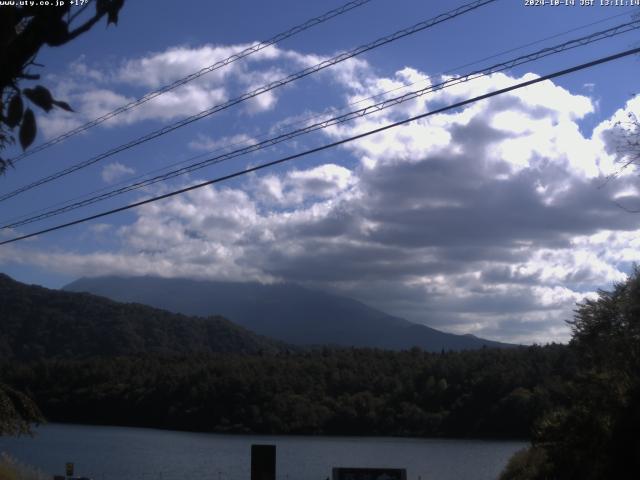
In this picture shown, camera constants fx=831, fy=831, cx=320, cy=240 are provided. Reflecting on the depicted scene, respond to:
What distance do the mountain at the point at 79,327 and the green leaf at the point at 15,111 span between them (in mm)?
116956

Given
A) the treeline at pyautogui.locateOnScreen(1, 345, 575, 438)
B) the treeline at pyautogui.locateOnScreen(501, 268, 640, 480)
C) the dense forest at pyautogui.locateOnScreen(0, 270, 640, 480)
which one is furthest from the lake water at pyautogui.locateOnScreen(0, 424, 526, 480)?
the treeline at pyautogui.locateOnScreen(501, 268, 640, 480)

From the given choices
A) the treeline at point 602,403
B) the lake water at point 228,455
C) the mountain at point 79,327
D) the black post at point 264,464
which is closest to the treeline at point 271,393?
the lake water at point 228,455

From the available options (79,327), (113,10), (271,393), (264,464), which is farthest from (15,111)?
(79,327)

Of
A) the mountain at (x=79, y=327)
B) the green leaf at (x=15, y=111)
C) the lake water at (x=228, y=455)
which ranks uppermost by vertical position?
the mountain at (x=79, y=327)

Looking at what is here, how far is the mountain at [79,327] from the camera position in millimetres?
124000

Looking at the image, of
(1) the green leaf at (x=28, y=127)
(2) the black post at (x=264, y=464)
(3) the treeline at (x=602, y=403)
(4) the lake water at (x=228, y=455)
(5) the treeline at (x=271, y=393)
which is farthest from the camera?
(5) the treeline at (x=271, y=393)

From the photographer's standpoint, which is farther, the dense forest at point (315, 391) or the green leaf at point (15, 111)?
the dense forest at point (315, 391)

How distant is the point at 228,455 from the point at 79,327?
82414 millimetres

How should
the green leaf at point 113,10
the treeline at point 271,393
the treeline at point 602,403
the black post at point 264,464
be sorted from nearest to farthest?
the green leaf at point 113,10 → the black post at point 264,464 → the treeline at point 602,403 → the treeline at point 271,393

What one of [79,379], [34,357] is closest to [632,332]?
[79,379]

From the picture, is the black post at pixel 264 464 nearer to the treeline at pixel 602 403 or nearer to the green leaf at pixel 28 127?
the treeline at pixel 602 403

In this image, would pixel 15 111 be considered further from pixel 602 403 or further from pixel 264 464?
pixel 602 403

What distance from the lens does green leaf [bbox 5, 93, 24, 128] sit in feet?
14.3

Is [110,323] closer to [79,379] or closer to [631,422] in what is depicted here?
[79,379]
